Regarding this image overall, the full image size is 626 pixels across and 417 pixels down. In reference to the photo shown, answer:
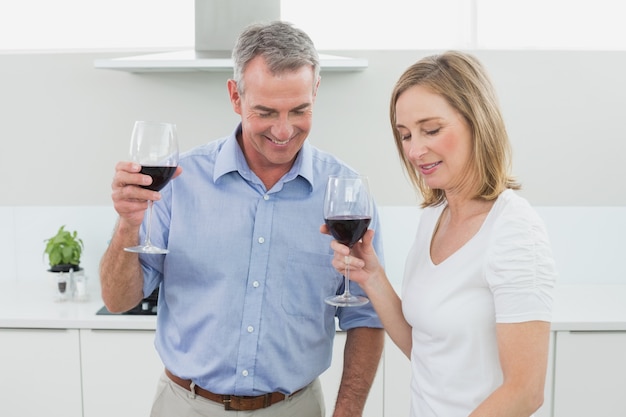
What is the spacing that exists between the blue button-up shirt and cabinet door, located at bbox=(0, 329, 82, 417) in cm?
127

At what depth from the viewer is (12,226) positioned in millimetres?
3695

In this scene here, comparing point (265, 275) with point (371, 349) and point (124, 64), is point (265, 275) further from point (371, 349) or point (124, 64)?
point (124, 64)

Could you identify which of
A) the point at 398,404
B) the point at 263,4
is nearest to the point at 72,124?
the point at 263,4

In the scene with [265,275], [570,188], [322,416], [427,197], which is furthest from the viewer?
[570,188]

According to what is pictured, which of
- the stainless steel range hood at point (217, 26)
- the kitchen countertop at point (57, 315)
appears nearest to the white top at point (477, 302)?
the stainless steel range hood at point (217, 26)

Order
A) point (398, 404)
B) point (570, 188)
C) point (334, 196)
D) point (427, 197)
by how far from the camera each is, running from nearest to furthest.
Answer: point (334, 196), point (427, 197), point (398, 404), point (570, 188)

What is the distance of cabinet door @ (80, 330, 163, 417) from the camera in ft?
9.92

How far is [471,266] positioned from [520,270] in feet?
0.41

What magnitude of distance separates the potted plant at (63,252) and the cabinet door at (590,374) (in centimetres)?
212

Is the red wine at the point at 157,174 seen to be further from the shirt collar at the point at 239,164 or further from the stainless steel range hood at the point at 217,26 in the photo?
the stainless steel range hood at the point at 217,26

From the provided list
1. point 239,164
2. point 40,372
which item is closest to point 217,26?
point 239,164

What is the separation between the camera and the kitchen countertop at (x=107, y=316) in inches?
116

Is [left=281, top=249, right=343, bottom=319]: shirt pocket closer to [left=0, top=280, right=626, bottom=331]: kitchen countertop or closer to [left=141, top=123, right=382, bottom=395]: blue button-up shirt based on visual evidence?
[left=141, top=123, right=382, bottom=395]: blue button-up shirt

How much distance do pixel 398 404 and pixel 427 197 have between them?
153cm
